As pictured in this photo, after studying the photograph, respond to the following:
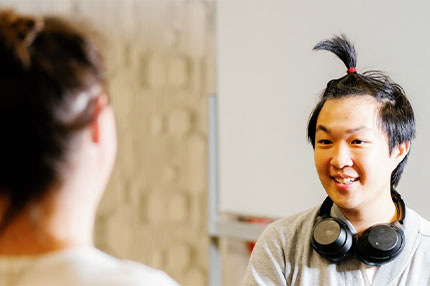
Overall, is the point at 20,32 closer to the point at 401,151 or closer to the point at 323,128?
the point at 323,128

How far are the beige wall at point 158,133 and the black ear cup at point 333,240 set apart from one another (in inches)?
54.4

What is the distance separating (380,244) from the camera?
2.69 feet

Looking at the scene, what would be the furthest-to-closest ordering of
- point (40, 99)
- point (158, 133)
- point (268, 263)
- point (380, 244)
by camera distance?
point (158, 133) < point (268, 263) < point (380, 244) < point (40, 99)

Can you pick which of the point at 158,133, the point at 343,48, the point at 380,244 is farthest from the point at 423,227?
the point at 158,133

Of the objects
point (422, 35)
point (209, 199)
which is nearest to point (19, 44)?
point (422, 35)

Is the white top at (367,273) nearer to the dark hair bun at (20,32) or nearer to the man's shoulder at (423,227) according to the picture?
the man's shoulder at (423,227)

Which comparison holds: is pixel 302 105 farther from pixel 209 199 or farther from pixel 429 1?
pixel 209 199

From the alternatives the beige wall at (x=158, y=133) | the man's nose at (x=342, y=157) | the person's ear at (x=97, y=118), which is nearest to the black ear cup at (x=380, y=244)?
the man's nose at (x=342, y=157)

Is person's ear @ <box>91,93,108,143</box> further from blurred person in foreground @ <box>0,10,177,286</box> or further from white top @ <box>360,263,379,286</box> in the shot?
white top @ <box>360,263,379,286</box>

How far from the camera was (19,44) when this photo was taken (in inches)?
23.5

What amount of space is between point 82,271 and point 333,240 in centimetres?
40

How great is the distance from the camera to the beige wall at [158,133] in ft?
7.38

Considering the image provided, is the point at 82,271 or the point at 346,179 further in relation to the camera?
the point at 346,179

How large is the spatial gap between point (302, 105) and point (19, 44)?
2.64ft
